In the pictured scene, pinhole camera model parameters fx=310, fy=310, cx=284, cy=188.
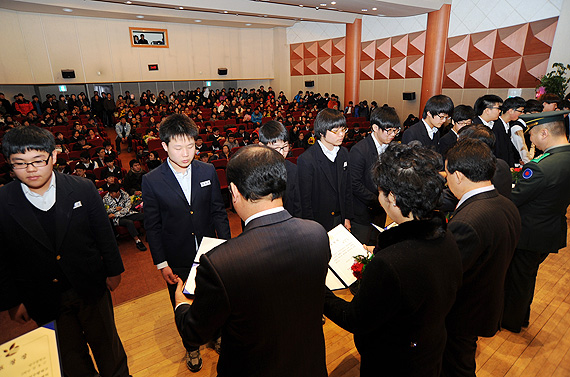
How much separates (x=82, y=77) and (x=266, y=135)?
1543cm

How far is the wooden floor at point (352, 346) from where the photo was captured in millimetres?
2379

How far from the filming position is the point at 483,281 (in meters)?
1.57

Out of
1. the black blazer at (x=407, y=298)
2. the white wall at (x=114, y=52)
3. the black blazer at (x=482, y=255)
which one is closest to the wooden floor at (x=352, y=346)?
the black blazer at (x=482, y=255)

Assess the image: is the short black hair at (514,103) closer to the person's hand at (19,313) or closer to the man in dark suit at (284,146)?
the man in dark suit at (284,146)

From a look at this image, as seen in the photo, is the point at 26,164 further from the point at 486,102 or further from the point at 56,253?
the point at 486,102

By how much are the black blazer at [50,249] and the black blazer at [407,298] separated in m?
1.54

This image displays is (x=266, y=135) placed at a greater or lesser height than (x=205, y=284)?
greater

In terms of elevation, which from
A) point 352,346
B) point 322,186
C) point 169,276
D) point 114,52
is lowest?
point 352,346

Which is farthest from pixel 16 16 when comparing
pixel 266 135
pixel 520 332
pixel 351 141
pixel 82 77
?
pixel 520 332

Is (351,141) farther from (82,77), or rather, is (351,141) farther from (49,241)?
(82,77)

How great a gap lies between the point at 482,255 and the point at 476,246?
0.32 ft

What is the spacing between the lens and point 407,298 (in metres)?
1.11

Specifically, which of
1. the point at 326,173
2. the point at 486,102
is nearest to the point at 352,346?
the point at 326,173

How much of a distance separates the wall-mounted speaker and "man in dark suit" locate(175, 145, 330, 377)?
53.3 feet
